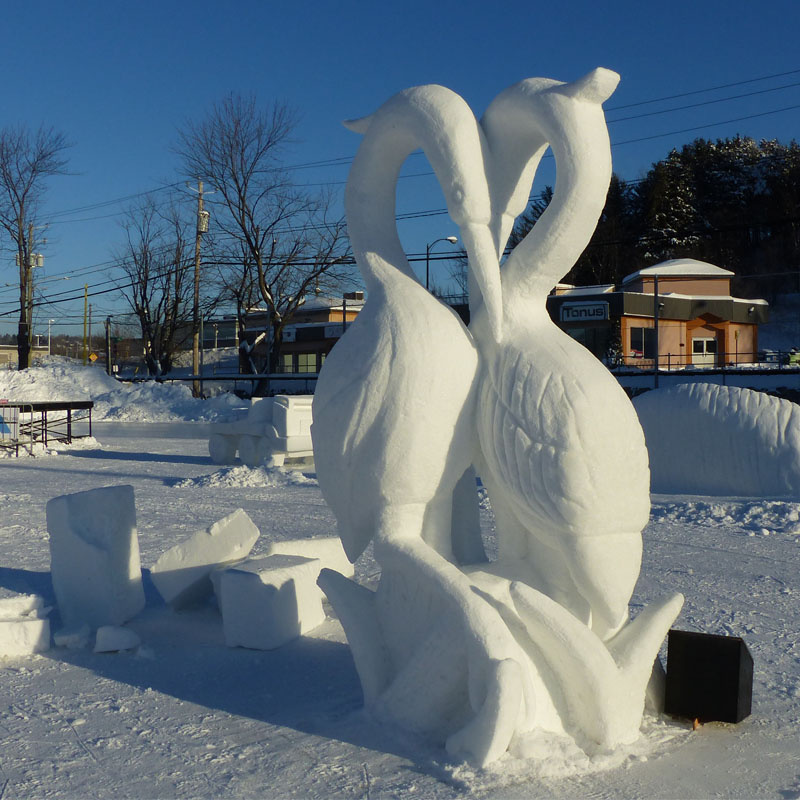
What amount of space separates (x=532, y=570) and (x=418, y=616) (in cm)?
56

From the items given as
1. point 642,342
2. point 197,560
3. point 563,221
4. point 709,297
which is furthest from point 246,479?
point 709,297

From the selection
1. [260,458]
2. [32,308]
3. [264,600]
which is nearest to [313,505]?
[260,458]

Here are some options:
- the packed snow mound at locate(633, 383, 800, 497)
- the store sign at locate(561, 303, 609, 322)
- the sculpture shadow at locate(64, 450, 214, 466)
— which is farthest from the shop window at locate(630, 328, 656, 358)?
the packed snow mound at locate(633, 383, 800, 497)

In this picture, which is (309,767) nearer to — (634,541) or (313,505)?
(634,541)

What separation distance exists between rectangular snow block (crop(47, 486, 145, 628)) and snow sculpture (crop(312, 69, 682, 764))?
5.69 feet

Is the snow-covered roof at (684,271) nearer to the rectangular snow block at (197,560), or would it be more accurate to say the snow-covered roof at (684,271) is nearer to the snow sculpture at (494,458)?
the rectangular snow block at (197,560)

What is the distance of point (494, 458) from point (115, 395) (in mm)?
22674

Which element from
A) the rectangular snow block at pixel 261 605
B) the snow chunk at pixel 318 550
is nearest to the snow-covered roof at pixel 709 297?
the snow chunk at pixel 318 550

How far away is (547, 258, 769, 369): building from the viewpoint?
2809 centimetres

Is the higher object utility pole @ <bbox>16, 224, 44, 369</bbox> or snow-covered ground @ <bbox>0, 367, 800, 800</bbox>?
utility pole @ <bbox>16, 224, 44, 369</bbox>

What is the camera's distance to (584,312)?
28172mm

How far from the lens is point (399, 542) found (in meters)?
3.62

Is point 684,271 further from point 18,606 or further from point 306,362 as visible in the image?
point 18,606

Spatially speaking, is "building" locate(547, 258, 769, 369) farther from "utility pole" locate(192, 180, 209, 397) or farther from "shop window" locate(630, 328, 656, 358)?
"utility pole" locate(192, 180, 209, 397)
